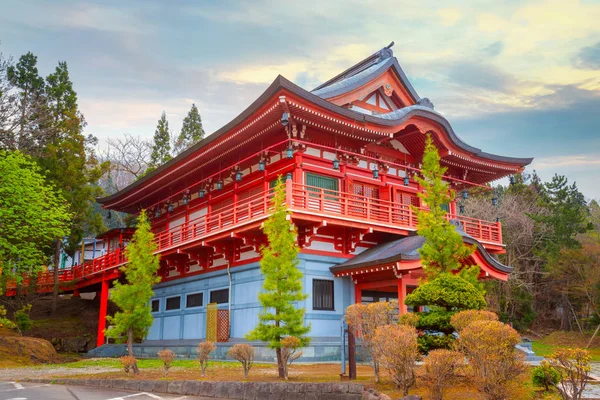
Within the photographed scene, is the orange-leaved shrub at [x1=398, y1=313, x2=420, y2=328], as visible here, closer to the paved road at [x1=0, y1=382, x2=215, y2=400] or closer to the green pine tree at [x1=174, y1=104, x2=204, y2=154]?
the paved road at [x1=0, y1=382, x2=215, y2=400]

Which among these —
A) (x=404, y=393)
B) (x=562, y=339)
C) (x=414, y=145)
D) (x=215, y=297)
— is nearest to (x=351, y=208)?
(x=414, y=145)

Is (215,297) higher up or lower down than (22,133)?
lower down

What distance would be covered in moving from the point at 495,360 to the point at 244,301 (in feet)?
45.6

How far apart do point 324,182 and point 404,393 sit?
488 inches

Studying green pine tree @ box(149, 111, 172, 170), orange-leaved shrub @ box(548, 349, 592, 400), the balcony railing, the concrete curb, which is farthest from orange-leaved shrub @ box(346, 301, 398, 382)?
green pine tree @ box(149, 111, 172, 170)

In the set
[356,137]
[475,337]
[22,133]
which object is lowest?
[475,337]

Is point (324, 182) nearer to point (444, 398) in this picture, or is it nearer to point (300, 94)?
point (300, 94)

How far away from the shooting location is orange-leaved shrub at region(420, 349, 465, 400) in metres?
8.45

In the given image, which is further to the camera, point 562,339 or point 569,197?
point 569,197

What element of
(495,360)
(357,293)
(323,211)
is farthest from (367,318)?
(357,293)

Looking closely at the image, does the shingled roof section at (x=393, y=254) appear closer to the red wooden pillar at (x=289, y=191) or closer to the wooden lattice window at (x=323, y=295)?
the wooden lattice window at (x=323, y=295)

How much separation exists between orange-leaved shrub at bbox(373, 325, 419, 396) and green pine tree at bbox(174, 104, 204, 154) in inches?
1713

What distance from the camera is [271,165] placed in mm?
21219

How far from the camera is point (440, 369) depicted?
8461mm
